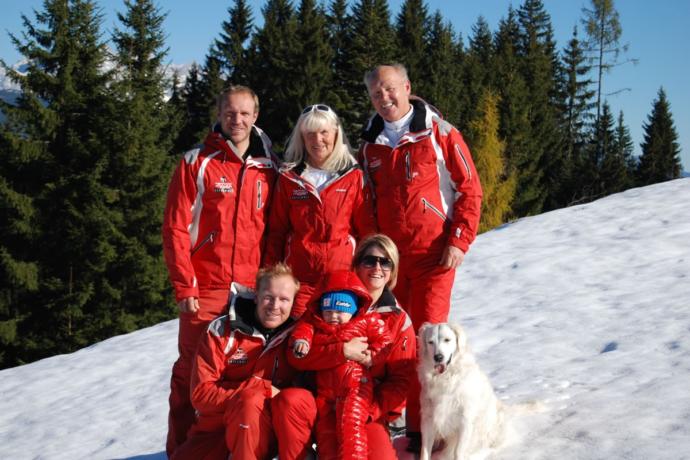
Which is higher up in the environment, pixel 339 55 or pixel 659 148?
pixel 339 55

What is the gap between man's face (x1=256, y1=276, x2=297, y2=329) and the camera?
359cm

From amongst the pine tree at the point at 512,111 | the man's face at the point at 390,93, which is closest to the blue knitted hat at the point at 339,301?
the man's face at the point at 390,93

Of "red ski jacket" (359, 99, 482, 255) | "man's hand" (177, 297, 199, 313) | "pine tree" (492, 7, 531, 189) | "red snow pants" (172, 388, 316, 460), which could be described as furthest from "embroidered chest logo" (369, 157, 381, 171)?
"pine tree" (492, 7, 531, 189)

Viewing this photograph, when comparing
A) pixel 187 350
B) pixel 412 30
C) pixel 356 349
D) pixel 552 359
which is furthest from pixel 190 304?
pixel 412 30

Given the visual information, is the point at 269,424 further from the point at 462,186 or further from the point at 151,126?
the point at 151,126

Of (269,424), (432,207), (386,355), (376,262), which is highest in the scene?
(432,207)

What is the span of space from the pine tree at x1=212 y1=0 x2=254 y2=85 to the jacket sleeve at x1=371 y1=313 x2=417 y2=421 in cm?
2937

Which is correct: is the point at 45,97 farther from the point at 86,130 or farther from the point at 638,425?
the point at 638,425

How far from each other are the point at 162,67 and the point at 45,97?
5225 millimetres

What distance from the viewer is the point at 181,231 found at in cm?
405

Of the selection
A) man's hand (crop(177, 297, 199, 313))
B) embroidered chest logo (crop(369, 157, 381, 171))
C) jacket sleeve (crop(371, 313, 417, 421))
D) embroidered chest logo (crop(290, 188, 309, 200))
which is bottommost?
jacket sleeve (crop(371, 313, 417, 421))

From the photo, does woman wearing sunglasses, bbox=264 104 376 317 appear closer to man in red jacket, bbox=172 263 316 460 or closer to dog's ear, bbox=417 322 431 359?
man in red jacket, bbox=172 263 316 460

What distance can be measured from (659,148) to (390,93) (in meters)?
42.5

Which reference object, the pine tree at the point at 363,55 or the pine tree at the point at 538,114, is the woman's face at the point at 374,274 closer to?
the pine tree at the point at 363,55
